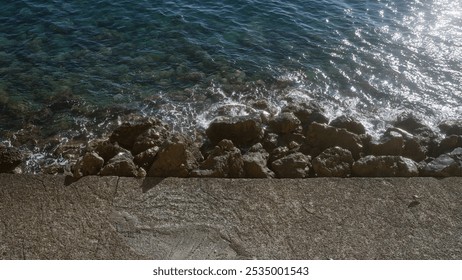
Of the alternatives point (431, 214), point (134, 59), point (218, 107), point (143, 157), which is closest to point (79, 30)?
point (134, 59)

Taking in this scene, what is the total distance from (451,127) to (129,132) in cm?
542

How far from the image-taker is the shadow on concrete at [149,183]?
566cm

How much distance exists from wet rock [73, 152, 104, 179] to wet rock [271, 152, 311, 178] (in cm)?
232

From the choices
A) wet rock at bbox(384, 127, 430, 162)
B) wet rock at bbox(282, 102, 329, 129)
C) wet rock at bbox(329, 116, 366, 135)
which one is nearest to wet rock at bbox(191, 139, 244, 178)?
wet rock at bbox(282, 102, 329, 129)

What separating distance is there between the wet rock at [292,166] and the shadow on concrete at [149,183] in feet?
5.14

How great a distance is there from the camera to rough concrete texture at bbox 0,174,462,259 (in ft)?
16.1

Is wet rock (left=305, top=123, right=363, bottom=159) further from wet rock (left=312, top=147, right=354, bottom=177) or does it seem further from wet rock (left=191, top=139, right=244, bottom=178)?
wet rock (left=191, top=139, right=244, bottom=178)

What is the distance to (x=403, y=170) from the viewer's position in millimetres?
6145

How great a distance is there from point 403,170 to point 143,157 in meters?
3.51

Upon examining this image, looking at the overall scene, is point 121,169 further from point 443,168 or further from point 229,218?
point 443,168

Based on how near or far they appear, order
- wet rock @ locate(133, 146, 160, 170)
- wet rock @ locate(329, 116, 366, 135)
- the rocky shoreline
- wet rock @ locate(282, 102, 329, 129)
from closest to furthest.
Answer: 1. the rocky shoreline
2. wet rock @ locate(133, 146, 160, 170)
3. wet rock @ locate(329, 116, 366, 135)
4. wet rock @ locate(282, 102, 329, 129)

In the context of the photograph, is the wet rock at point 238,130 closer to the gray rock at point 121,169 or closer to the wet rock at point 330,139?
the wet rock at point 330,139

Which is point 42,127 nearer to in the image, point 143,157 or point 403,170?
point 143,157

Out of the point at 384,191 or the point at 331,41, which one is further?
the point at 331,41
